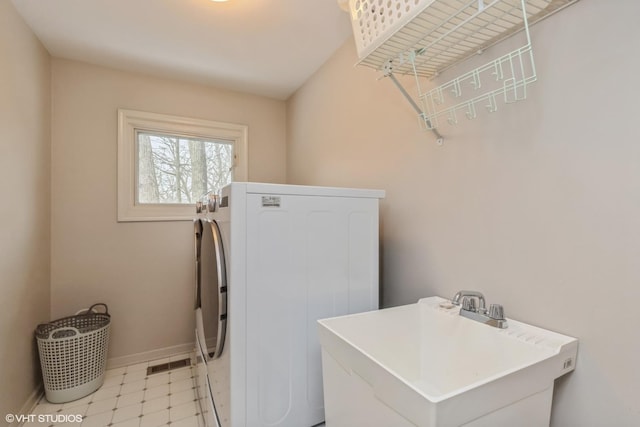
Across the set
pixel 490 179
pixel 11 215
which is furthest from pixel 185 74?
pixel 490 179

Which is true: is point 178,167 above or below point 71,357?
above

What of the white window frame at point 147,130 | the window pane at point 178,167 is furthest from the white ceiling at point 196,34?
the window pane at point 178,167

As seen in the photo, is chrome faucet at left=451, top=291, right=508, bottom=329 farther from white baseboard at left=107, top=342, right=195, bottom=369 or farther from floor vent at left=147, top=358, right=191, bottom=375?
white baseboard at left=107, top=342, right=195, bottom=369

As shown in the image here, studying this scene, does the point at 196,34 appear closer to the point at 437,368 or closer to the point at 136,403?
the point at 437,368

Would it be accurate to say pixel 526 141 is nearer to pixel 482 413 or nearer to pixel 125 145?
pixel 482 413

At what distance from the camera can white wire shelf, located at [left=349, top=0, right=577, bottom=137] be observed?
84 centimetres

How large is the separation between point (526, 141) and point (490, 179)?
169 millimetres

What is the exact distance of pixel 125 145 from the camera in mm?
2391

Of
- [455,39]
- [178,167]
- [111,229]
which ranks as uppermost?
[455,39]

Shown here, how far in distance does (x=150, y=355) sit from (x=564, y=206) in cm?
292

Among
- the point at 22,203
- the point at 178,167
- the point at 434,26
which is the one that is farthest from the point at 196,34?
the point at 434,26

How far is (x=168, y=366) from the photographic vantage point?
7.81 ft

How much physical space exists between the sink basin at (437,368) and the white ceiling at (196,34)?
167cm

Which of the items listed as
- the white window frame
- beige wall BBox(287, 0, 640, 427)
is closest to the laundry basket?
the white window frame
